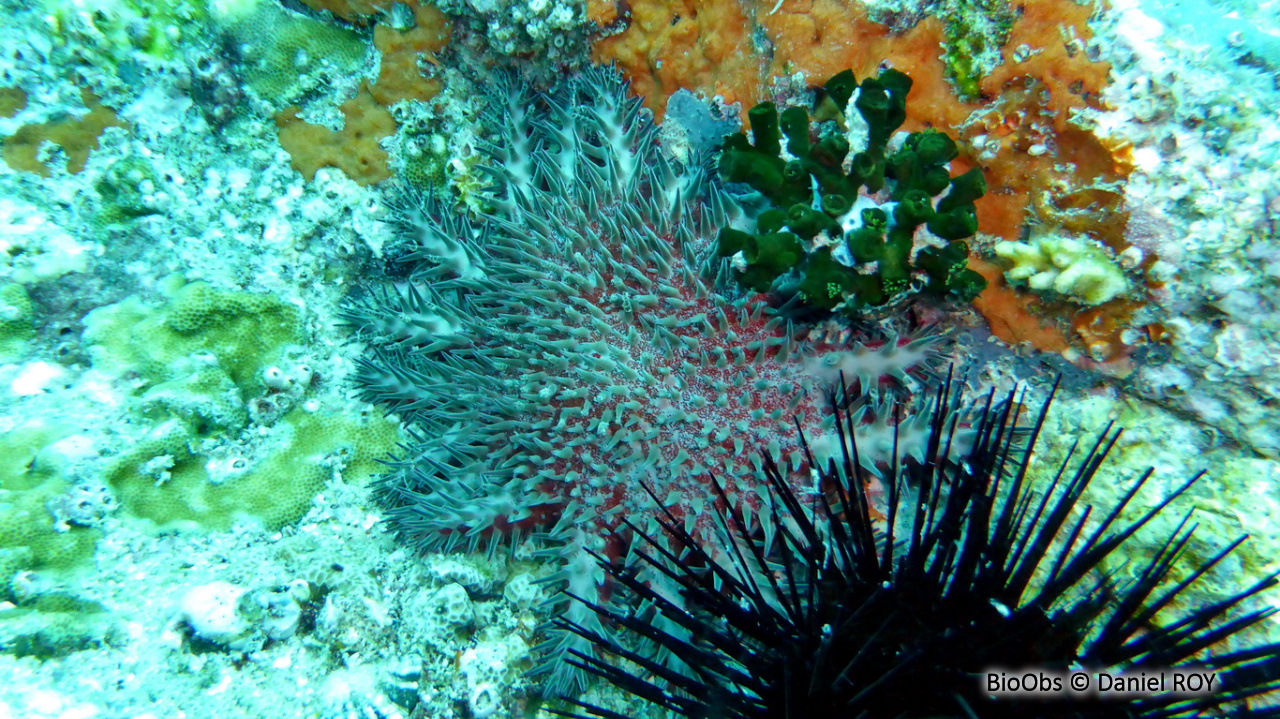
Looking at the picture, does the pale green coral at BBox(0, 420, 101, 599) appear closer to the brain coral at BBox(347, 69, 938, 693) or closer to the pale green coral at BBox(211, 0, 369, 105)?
the brain coral at BBox(347, 69, 938, 693)

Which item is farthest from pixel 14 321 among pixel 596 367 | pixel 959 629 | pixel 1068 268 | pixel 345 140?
pixel 1068 268

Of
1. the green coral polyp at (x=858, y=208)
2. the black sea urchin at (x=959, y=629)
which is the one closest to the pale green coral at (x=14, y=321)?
the black sea urchin at (x=959, y=629)

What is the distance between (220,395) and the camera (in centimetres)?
364

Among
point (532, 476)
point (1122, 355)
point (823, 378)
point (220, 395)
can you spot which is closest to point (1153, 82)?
point (1122, 355)

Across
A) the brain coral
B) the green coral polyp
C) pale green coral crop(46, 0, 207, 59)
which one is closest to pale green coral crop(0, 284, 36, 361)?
pale green coral crop(46, 0, 207, 59)

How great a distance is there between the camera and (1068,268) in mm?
2660

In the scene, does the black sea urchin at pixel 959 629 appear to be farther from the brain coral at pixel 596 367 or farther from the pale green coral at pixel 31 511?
the pale green coral at pixel 31 511

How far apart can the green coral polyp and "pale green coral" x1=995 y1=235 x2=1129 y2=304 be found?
22cm

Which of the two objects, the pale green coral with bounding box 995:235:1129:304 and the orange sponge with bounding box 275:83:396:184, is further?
the orange sponge with bounding box 275:83:396:184

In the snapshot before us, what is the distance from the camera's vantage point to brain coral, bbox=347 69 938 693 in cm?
288

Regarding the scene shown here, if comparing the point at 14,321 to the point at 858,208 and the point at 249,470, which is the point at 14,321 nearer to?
the point at 249,470

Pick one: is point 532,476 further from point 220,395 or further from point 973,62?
point 973,62

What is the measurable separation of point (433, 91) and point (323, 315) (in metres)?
1.62

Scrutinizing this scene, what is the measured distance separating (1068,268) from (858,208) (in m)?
0.91
